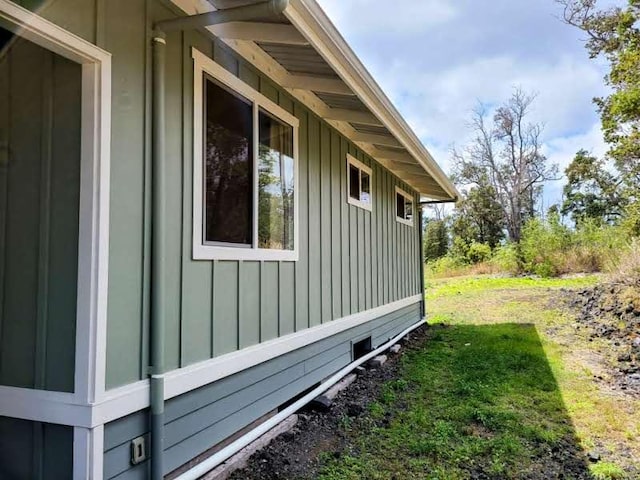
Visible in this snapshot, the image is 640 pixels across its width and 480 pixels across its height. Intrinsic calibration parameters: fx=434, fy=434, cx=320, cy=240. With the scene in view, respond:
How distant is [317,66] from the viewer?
10.7ft

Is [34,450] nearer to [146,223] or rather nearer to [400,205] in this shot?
[146,223]

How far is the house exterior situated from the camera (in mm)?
1881

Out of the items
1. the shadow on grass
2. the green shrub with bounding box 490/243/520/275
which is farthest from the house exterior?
the green shrub with bounding box 490/243/520/275

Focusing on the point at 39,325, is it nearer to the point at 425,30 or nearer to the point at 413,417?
the point at 413,417

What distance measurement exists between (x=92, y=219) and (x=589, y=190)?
28.6 m

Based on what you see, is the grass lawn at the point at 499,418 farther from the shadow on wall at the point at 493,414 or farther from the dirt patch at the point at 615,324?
the dirt patch at the point at 615,324

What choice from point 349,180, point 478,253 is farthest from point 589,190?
point 349,180

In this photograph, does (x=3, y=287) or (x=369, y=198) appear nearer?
(x=3, y=287)

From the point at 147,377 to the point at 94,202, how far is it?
2.89ft

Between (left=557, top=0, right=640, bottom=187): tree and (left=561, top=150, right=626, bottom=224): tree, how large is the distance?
11458mm

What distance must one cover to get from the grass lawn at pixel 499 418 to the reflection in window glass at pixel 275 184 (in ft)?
5.27

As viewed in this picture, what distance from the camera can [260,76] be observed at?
3.18m

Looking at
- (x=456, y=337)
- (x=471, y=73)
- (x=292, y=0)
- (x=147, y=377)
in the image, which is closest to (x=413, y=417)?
(x=147, y=377)

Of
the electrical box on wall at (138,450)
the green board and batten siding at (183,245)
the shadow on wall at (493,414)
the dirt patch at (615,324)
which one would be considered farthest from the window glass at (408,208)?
the electrical box on wall at (138,450)
